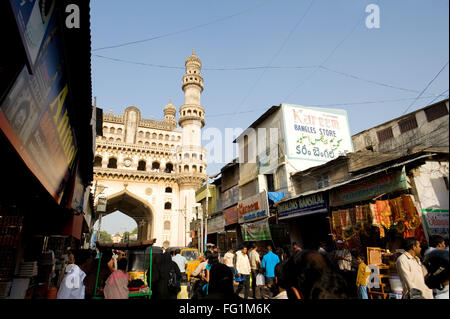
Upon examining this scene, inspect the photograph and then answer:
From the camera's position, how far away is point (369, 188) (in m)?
7.66

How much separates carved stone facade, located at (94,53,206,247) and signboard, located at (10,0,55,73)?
102ft

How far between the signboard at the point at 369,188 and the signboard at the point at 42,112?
687 centimetres

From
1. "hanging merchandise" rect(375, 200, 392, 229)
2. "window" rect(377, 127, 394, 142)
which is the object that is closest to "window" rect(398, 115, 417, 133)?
"window" rect(377, 127, 394, 142)

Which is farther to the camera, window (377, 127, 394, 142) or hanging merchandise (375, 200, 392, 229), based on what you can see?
window (377, 127, 394, 142)

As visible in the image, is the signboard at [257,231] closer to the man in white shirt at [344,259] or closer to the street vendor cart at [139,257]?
the man in white shirt at [344,259]

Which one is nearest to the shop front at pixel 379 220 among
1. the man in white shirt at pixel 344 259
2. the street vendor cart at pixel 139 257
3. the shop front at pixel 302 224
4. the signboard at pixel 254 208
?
the man in white shirt at pixel 344 259

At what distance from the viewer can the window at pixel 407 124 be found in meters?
12.8

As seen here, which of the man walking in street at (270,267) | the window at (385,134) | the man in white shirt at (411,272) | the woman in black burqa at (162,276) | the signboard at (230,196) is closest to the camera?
the man in white shirt at (411,272)

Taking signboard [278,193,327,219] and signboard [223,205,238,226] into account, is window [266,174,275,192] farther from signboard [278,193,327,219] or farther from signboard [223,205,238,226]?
signboard [223,205,238,226]

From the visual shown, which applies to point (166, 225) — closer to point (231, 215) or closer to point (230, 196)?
point (230, 196)

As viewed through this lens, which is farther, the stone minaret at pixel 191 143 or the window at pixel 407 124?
the stone minaret at pixel 191 143

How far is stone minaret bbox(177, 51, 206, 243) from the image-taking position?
34.7 meters

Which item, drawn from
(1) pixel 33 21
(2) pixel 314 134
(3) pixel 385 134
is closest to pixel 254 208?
(2) pixel 314 134
